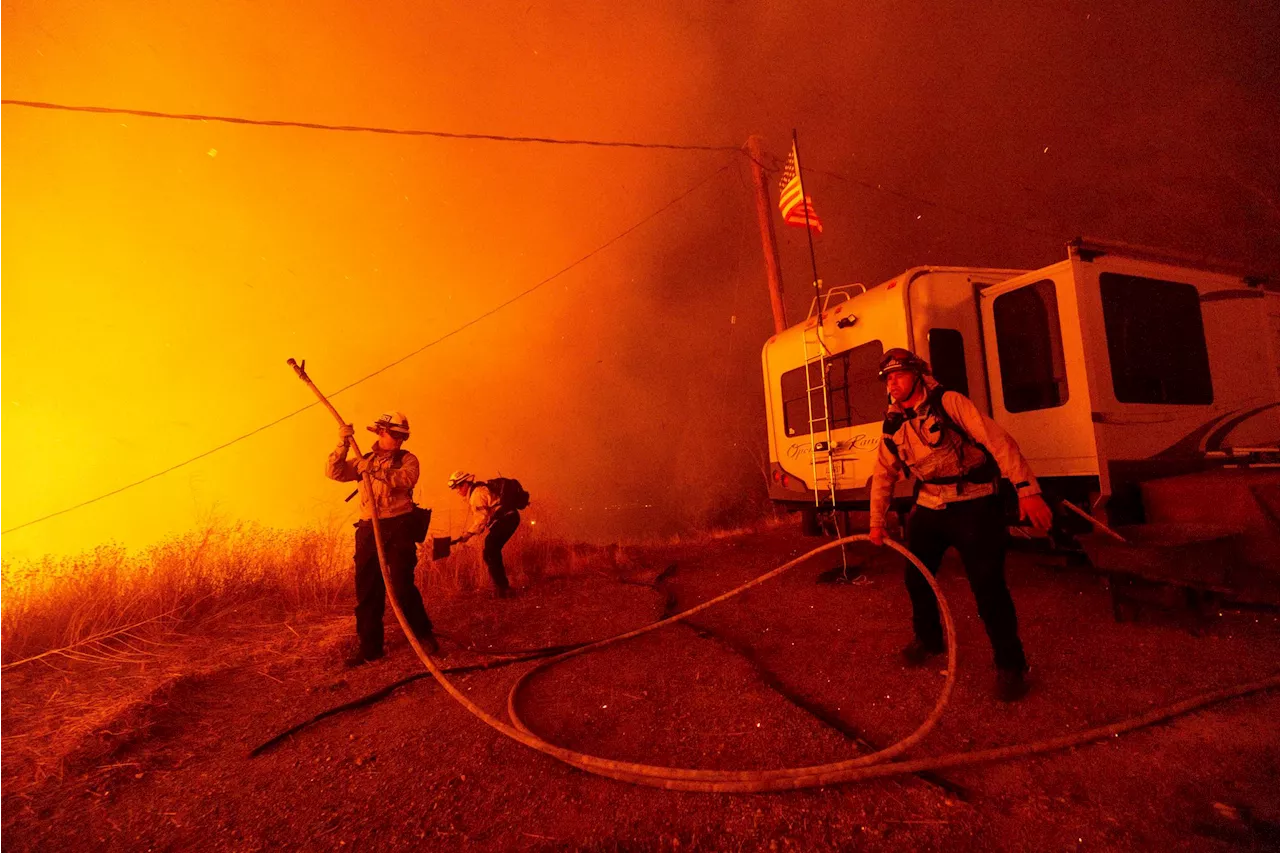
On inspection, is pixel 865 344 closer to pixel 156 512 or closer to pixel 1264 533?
pixel 1264 533

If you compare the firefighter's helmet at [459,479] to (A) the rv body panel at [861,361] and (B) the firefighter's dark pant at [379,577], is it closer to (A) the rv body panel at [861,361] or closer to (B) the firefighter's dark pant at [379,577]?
Answer: (B) the firefighter's dark pant at [379,577]

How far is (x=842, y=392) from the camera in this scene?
21.6 feet

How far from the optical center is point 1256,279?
600cm

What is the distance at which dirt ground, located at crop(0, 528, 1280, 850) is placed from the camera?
2.15 metres

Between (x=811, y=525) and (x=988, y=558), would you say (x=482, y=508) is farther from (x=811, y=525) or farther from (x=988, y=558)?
(x=988, y=558)

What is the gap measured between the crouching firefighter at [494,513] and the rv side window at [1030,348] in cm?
Result: 544

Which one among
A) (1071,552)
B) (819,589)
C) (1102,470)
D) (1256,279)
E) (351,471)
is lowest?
(819,589)

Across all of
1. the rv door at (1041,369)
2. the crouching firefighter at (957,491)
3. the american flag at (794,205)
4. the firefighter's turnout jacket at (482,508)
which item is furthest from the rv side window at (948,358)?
the firefighter's turnout jacket at (482,508)

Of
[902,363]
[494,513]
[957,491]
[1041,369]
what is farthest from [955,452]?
[494,513]

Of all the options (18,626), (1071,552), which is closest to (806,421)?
(1071,552)

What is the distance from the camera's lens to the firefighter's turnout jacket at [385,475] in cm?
481

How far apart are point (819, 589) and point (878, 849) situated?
4.13 metres

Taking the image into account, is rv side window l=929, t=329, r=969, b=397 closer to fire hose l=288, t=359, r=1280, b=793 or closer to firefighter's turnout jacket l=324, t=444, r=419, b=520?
fire hose l=288, t=359, r=1280, b=793

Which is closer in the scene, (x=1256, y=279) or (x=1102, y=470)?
(x=1102, y=470)
